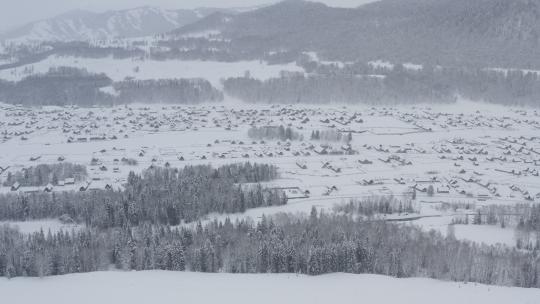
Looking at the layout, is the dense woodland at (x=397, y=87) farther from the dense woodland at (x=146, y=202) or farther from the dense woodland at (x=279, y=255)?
the dense woodland at (x=279, y=255)

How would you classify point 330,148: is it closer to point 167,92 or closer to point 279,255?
point 279,255

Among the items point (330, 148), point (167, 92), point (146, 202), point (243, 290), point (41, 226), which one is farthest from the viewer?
point (167, 92)

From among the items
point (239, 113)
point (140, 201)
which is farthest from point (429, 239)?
point (239, 113)

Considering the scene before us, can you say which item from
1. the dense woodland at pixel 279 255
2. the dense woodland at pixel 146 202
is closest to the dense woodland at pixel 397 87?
the dense woodland at pixel 146 202

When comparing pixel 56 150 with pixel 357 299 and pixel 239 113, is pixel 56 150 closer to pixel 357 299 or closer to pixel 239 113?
pixel 239 113

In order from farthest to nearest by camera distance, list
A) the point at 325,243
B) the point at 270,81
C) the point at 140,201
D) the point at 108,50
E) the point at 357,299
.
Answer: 1. the point at 108,50
2. the point at 270,81
3. the point at 140,201
4. the point at 325,243
5. the point at 357,299

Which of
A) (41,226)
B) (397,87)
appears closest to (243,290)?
(41,226)
